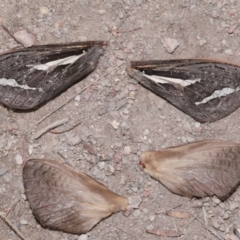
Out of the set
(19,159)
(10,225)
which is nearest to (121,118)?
(19,159)

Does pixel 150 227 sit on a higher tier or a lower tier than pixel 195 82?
lower

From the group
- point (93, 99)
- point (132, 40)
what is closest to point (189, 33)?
point (132, 40)

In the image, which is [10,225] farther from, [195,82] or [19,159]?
[195,82]

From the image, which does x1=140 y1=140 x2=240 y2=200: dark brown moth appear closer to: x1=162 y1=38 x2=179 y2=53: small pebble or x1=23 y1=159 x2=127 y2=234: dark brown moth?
x1=23 y1=159 x2=127 y2=234: dark brown moth

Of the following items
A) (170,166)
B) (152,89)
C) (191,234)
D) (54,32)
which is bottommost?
(191,234)

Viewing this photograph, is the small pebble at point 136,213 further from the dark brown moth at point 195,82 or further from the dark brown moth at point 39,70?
the dark brown moth at point 39,70

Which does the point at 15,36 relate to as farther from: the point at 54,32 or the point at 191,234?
the point at 191,234

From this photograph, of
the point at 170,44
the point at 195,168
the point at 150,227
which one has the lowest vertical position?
the point at 150,227
